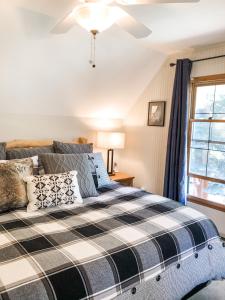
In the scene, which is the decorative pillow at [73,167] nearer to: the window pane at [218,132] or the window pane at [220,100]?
the window pane at [218,132]

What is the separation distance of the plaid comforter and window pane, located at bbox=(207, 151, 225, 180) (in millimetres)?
1174

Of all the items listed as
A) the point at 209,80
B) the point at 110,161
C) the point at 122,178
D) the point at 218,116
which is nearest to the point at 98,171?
the point at 122,178

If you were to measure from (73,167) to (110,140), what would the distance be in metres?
1.30

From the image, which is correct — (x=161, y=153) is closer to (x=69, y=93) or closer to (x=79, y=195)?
(x=69, y=93)

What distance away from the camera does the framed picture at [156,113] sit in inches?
136

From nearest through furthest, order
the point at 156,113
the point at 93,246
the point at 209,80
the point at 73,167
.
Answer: the point at 93,246
the point at 73,167
the point at 209,80
the point at 156,113

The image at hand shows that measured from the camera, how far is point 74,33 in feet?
8.09

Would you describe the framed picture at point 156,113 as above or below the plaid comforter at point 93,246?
above

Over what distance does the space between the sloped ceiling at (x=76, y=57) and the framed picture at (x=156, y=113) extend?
0.31 meters

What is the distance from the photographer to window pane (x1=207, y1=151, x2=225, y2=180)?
9.70 ft

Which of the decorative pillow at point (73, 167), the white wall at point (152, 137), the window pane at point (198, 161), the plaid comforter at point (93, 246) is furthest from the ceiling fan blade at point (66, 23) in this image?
the window pane at point (198, 161)

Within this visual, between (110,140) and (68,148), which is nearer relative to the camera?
(68,148)

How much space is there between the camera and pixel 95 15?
1.50 metres

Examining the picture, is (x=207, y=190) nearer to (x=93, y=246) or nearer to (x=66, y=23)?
(x=93, y=246)
